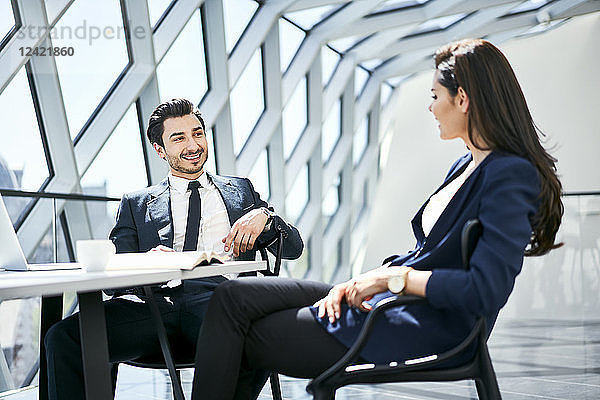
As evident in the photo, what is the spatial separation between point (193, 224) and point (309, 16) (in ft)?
21.9

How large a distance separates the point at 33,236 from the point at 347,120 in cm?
742

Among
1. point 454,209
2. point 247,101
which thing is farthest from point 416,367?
point 247,101

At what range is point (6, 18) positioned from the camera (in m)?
5.06

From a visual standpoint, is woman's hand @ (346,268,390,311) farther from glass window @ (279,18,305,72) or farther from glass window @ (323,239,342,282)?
glass window @ (323,239,342,282)

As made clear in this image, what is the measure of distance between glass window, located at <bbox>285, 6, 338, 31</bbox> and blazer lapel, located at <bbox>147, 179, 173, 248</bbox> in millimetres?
6260

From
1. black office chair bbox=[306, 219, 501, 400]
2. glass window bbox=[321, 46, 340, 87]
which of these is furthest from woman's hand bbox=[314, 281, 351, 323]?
glass window bbox=[321, 46, 340, 87]

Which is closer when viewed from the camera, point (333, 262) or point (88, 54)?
point (88, 54)

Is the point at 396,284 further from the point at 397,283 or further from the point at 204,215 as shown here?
the point at 204,215

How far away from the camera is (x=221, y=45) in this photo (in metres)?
7.22

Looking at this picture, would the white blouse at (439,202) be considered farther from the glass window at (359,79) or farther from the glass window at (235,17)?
the glass window at (359,79)

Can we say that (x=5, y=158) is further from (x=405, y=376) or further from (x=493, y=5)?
(x=493, y=5)

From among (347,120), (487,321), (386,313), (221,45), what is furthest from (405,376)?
(347,120)

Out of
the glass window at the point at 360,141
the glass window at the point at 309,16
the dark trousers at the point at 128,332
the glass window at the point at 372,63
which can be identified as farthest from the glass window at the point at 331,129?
the dark trousers at the point at 128,332

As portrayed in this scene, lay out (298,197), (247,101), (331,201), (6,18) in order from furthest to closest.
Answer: (331,201) < (298,197) < (247,101) < (6,18)
